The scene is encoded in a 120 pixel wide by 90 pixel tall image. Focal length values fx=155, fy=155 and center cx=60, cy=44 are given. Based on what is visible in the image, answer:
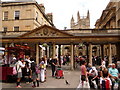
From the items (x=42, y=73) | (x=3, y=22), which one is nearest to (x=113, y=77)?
(x=42, y=73)

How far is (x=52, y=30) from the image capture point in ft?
73.1

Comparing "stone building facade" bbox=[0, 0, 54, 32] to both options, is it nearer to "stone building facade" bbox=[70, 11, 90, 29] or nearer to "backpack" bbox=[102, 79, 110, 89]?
"backpack" bbox=[102, 79, 110, 89]

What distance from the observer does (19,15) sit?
32062 millimetres

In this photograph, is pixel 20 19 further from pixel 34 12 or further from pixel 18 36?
pixel 18 36

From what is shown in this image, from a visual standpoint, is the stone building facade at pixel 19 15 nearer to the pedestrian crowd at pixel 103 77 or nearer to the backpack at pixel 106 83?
the pedestrian crowd at pixel 103 77

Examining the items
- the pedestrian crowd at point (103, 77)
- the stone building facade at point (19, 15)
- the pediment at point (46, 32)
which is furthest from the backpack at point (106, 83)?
the stone building facade at point (19, 15)

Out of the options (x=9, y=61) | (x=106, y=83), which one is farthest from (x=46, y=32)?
(x=106, y=83)

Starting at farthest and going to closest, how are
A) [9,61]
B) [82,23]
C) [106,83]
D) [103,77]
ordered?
[82,23] → [9,61] → [103,77] → [106,83]

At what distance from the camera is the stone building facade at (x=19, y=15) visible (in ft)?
102

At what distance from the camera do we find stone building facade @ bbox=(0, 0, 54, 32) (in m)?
31.2

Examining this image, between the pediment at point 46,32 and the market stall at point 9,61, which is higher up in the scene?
the pediment at point 46,32

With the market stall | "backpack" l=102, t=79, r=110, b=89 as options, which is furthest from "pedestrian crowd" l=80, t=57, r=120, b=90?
the market stall

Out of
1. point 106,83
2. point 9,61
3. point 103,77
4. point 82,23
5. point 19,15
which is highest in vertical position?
point 82,23

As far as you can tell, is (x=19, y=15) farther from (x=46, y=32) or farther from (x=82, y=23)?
(x=82, y=23)
